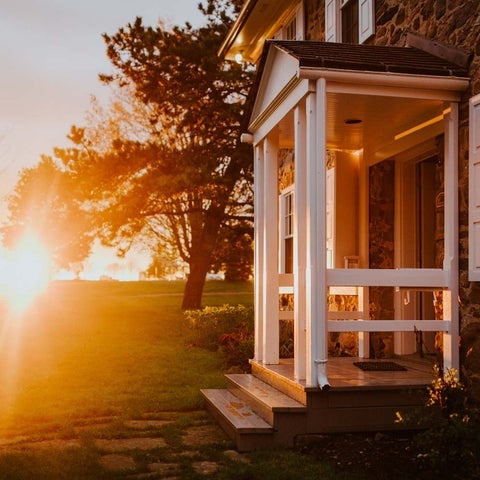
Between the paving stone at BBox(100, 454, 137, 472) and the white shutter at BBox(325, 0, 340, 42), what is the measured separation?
642 centimetres

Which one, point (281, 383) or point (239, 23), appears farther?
point (239, 23)

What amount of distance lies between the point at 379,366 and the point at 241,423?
7.04 ft

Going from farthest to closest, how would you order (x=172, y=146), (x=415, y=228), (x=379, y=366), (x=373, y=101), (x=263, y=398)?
(x=172, y=146) < (x=415, y=228) < (x=379, y=366) < (x=373, y=101) < (x=263, y=398)

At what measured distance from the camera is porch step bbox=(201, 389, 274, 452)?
6312 mm

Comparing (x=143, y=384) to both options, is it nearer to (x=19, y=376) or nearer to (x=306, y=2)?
(x=19, y=376)

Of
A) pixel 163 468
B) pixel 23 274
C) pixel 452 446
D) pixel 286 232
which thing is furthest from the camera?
pixel 23 274

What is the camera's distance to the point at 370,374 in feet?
24.3

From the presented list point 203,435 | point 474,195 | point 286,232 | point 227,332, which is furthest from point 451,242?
point 227,332

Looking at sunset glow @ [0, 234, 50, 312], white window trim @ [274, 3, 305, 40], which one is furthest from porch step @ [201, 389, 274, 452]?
sunset glow @ [0, 234, 50, 312]

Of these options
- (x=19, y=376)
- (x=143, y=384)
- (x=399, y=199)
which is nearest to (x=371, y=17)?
(x=399, y=199)

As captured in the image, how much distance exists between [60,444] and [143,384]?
349 centimetres

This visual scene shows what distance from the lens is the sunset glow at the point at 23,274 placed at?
3023cm

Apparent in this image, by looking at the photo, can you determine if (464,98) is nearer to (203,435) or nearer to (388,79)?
(388,79)

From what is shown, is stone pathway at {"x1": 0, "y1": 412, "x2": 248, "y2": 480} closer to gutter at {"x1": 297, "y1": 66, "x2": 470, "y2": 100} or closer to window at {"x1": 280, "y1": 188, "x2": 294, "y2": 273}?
gutter at {"x1": 297, "y1": 66, "x2": 470, "y2": 100}
